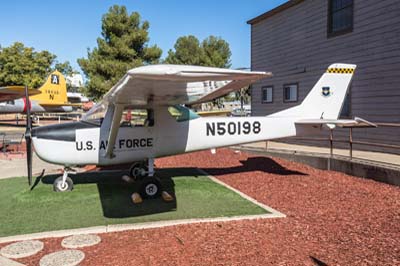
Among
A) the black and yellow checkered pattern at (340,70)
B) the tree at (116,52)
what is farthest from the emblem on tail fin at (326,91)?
the tree at (116,52)

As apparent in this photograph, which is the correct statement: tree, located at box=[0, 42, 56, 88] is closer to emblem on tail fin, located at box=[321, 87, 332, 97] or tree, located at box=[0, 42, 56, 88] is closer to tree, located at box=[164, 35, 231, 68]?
tree, located at box=[164, 35, 231, 68]

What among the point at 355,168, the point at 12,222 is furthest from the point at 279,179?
→ the point at 12,222

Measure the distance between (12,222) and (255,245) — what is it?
3.65 meters

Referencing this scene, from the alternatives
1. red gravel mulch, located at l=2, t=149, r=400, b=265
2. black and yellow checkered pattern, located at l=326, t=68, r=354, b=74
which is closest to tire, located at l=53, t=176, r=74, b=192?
red gravel mulch, located at l=2, t=149, r=400, b=265

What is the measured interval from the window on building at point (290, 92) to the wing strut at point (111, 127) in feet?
29.5

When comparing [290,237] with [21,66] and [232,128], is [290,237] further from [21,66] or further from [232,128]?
[21,66]

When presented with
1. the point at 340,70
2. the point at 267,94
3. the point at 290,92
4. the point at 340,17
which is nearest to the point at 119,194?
the point at 340,70

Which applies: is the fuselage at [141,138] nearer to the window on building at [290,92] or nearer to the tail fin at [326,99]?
the tail fin at [326,99]

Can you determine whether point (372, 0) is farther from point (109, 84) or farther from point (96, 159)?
point (109, 84)

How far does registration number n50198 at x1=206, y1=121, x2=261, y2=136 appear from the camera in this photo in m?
7.25

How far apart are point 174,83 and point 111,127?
1889mm

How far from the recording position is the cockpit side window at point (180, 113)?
695cm

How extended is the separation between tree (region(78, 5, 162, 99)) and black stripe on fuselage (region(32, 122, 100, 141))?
22229mm

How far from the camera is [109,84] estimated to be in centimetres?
2834
